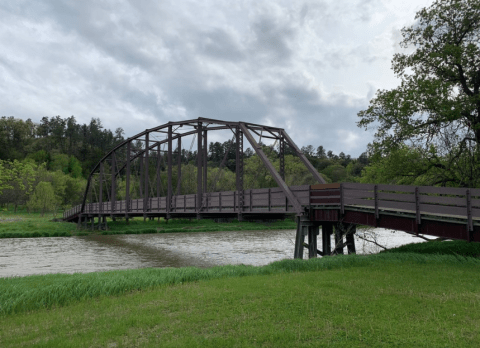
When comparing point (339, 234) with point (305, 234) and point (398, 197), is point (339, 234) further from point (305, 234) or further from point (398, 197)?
point (398, 197)

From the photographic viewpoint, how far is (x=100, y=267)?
18.5 meters

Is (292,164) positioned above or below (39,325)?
above

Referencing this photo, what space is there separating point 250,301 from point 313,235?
29.1ft

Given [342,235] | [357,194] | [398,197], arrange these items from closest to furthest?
[398,197] < [357,194] < [342,235]

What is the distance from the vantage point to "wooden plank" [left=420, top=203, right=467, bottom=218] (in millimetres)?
10711

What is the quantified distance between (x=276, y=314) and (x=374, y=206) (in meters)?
7.93

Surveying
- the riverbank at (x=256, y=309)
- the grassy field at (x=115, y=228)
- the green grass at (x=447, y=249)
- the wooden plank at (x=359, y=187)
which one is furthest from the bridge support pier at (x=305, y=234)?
the grassy field at (x=115, y=228)

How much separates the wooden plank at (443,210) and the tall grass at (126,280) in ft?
5.93

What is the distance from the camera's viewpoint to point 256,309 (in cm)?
693

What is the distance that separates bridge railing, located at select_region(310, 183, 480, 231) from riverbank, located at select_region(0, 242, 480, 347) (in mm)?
1713

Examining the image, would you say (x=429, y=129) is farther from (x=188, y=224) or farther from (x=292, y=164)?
(x=292, y=164)

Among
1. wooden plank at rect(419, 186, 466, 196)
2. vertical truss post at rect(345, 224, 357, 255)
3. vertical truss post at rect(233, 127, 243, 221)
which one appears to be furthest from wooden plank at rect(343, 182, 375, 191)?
vertical truss post at rect(233, 127, 243, 221)

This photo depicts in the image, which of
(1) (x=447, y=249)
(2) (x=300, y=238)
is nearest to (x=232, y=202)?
(2) (x=300, y=238)

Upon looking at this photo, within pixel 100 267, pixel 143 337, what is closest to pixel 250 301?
pixel 143 337
